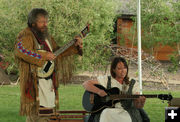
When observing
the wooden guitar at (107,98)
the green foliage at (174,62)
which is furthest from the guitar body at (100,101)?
the green foliage at (174,62)

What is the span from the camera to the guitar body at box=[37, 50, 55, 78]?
4.18m

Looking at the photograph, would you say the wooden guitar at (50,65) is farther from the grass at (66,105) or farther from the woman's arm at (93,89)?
the grass at (66,105)

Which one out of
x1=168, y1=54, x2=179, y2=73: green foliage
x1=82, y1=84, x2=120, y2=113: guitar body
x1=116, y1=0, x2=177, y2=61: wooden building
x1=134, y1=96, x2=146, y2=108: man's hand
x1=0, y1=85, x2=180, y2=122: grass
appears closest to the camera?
x1=134, y1=96, x2=146, y2=108: man's hand

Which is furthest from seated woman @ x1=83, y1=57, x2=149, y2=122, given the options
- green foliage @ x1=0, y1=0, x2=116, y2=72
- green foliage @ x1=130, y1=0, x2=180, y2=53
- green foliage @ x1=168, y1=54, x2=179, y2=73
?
green foliage @ x1=168, y1=54, x2=179, y2=73

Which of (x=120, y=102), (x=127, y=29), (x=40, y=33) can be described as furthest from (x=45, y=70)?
(x=127, y=29)

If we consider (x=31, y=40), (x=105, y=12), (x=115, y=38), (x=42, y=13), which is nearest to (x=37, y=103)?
(x=31, y=40)

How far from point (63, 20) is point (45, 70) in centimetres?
859

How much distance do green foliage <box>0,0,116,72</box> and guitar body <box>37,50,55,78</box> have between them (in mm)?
8296

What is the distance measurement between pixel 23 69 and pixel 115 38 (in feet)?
46.1

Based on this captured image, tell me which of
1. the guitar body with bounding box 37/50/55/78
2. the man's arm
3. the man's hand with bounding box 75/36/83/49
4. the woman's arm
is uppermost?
the man's hand with bounding box 75/36/83/49

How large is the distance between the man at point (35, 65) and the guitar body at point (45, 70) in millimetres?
31

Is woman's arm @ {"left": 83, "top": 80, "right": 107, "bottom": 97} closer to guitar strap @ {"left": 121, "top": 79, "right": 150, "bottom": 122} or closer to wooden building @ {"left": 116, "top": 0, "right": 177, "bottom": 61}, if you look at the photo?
guitar strap @ {"left": 121, "top": 79, "right": 150, "bottom": 122}

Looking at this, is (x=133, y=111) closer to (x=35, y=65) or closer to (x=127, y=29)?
(x=35, y=65)

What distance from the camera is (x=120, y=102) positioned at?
4.03 metres
